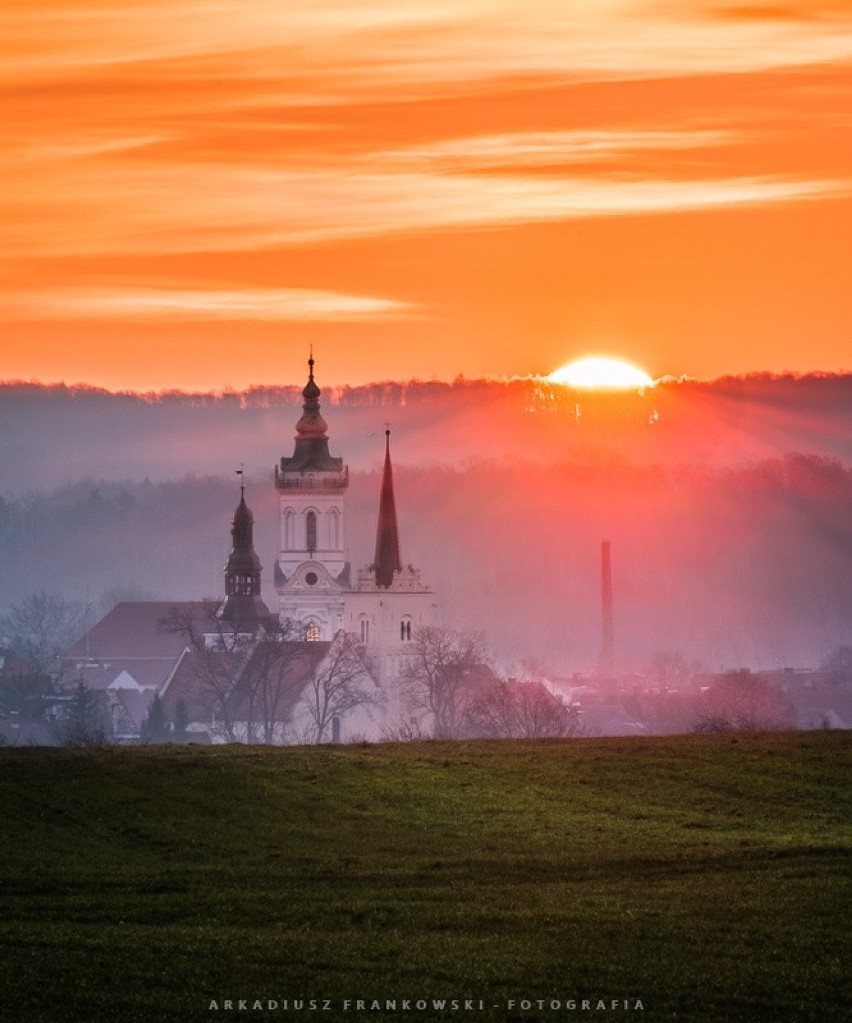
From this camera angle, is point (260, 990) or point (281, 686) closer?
point (260, 990)

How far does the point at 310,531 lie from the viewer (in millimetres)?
186625

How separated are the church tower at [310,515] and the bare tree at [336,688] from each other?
2238 cm

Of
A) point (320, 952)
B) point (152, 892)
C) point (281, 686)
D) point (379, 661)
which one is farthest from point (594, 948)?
point (379, 661)

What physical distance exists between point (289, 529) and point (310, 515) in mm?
1943

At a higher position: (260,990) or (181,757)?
(181,757)

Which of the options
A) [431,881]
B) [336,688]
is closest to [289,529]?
[336,688]

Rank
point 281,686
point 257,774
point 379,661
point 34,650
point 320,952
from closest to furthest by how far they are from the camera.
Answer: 1. point 320,952
2. point 257,774
3. point 281,686
4. point 379,661
5. point 34,650

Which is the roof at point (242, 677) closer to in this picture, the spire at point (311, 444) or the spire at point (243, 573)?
the spire at point (243, 573)

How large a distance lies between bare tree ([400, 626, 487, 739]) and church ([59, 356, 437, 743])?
2943 mm

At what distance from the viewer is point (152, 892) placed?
28.7 m

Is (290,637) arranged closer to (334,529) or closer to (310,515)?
(334,529)

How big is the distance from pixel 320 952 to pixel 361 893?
10.9 feet

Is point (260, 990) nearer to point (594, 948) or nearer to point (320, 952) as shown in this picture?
point (320, 952)

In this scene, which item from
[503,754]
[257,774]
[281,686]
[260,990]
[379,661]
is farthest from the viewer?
[379,661]
